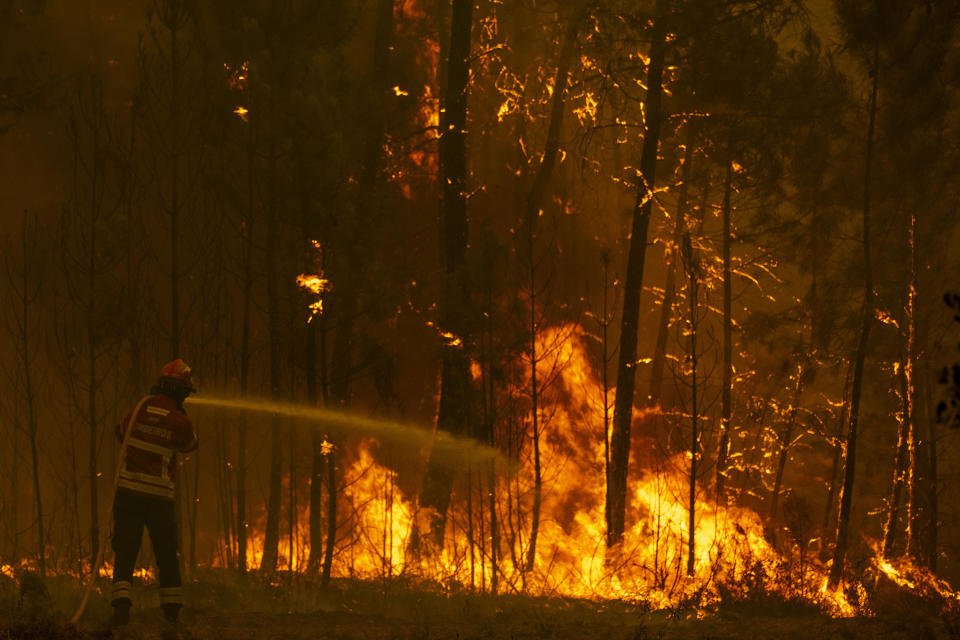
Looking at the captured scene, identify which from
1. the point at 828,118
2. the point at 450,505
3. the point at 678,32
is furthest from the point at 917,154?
the point at 450,505

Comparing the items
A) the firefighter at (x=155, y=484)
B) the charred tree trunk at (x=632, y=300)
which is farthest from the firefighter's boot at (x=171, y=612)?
the charred tree trunk at (x=632, y=300)

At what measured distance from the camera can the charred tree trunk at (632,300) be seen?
14863 mm

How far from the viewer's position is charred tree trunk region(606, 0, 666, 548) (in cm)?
1486

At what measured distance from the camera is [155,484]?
26.7ft

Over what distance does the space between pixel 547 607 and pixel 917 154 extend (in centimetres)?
1129

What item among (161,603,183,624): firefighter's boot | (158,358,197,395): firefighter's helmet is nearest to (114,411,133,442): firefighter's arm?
(158,358,197,395): firefighter's helmet

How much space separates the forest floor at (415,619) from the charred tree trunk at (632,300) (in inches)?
185

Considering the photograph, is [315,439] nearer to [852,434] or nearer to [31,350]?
[852,434]

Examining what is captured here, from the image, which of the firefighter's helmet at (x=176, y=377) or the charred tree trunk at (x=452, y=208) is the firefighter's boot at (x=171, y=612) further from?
the charred tree trunk at (x=452, y=208)

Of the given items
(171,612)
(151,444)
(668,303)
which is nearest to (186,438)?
(151,444)

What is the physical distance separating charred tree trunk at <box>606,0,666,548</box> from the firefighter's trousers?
8.10m

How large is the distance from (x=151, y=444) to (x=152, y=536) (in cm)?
83

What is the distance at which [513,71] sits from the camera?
21.1 m

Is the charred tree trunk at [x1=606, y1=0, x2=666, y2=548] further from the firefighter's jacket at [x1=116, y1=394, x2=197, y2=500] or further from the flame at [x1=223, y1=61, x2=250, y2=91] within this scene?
the firefighter's jacket at [x1=116, y1=394, x2=197, y2=500]
